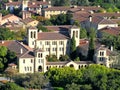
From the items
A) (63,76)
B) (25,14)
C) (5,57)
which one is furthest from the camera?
(25,14)

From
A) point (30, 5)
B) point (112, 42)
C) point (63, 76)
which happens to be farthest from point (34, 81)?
point (30, 5)

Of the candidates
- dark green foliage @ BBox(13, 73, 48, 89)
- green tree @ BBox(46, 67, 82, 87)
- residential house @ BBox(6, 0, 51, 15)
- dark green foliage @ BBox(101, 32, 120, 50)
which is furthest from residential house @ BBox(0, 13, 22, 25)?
dark green foliage @ BBox(13, 73, 48, 89)

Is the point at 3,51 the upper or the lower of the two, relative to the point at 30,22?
upper

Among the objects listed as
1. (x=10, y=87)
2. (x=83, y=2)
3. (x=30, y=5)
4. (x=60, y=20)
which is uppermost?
(x=10, y=87)

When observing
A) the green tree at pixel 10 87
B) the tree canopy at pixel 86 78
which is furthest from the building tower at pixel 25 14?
the green tree at pixel 10 87

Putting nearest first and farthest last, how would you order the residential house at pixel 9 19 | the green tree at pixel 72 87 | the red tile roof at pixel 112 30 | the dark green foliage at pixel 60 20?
the green tree at pixel 72 87 → the red tile roof at pixel 112 30 → the dark green foliage at pixel 60 20 → the residential house at pixel 9 19

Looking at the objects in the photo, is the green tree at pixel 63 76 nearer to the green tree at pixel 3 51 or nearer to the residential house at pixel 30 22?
the green tree at pixel 3 51

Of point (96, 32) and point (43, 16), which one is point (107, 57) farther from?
point (43, 16)

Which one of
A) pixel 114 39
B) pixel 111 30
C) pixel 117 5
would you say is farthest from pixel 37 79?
pixel 117 5

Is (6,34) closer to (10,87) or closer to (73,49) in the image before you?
(73,49)
